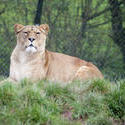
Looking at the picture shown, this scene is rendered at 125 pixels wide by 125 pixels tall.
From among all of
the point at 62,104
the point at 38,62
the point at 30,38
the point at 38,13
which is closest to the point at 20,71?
Result: the point at 38,62

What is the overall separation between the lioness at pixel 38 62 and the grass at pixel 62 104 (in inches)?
42.0

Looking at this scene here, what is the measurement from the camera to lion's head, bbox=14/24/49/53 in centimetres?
661

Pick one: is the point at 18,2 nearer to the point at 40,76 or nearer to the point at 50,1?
the point at 50,1

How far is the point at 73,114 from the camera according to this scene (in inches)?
200

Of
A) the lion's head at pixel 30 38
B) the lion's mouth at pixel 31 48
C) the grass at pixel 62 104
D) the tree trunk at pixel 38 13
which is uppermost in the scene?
the tree trunk at pixel 38 13

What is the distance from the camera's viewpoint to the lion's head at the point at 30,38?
6.61 meters

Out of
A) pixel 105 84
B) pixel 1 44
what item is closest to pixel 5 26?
pixel 1 44

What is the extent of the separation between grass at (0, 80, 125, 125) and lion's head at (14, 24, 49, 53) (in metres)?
1.04

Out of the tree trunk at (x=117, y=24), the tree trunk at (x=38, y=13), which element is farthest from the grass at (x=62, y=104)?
the tree trunk at (x=117, y=24)

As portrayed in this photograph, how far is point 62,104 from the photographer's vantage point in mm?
5211

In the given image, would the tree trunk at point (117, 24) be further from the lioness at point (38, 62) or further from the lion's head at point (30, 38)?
the lion's head at point (30, 38)

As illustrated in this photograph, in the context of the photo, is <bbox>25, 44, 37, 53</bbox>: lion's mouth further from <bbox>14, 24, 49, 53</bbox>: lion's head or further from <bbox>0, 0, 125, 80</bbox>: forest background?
<bbox>0, 0, 125, 80</bbox>: forest background

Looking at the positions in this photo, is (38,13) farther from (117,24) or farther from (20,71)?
(20,71)

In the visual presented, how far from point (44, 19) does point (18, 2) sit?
27.8 inches
